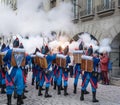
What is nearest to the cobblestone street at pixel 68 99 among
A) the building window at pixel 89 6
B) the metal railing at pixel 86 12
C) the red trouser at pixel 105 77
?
the red trouser at pixel 105 77

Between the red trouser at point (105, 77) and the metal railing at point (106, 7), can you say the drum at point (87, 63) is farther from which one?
the metal railing at point (106, 7)

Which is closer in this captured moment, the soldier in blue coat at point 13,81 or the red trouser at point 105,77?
the soldier in blue coat at point 13,81

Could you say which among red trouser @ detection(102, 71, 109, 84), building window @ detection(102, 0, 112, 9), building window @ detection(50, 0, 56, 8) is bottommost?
red trouser @ detection(102, 71, 109, 84)

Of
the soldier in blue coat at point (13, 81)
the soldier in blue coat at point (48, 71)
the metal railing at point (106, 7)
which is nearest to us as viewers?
the soldier in blue coat at point (13, 81)

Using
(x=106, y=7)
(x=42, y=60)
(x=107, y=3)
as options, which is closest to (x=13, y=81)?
(x=42, y=60)

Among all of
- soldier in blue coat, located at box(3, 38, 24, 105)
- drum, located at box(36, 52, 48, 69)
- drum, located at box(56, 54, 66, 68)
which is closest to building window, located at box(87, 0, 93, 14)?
drum, located at box(56, 54, 66, 68)

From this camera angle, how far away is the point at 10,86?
9.38 metres

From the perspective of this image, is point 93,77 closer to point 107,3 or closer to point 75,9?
point 107,3

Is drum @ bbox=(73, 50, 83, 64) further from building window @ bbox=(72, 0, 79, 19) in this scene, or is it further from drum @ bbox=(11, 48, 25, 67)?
building window @ bbox=(72, 0, 79, 19)

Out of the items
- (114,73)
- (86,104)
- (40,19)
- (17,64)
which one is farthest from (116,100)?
(40,19)

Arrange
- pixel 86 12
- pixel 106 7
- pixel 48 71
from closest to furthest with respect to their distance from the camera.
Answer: pixel 48 71 < pixel 106 7 < pixel 86 12

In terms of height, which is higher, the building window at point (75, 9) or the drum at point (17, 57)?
the building window at point (75, 9)

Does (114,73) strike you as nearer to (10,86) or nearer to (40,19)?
(40,19)

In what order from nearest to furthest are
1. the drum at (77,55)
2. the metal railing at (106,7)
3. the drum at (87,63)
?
the drum at (87,63) → the drum at (77,55) → the metal railing at (106,7)
